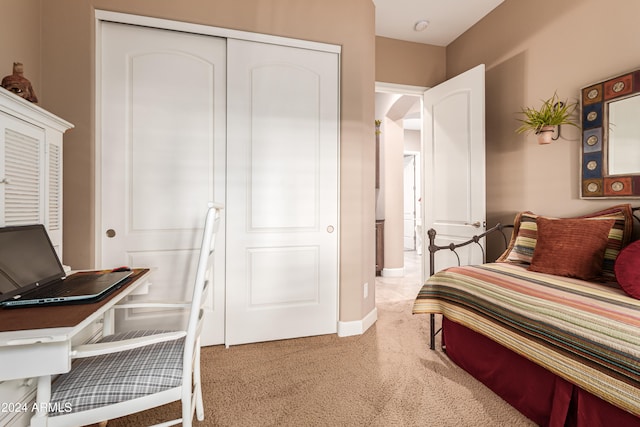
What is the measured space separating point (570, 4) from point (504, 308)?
2433 millimetres

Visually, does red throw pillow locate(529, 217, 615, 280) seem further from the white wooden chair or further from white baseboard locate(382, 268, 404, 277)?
white baseboard locate(382, 268, 404, 277)

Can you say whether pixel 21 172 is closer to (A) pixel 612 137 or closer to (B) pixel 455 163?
(B) pixel 455 163

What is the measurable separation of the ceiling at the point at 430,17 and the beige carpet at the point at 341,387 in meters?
3.03

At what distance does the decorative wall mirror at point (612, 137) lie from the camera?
1.97m

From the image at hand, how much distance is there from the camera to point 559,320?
4.32 ft

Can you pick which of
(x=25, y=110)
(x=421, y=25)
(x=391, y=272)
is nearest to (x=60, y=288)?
(x=25, y=110)

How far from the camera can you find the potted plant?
231 centimetres

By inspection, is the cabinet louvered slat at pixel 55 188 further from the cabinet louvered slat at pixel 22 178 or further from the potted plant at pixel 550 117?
the potted plant at pixel 550 117

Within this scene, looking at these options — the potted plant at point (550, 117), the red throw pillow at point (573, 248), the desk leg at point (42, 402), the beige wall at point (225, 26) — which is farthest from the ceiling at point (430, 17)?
the desk leg at point (42, 402)

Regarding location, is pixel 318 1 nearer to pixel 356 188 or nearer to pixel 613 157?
pixel 356 188

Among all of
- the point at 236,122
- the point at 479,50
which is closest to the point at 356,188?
the point at 236,122

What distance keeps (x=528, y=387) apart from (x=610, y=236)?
1102 mm

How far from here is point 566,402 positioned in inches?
51.2

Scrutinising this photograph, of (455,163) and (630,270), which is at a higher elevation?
(455,163)
